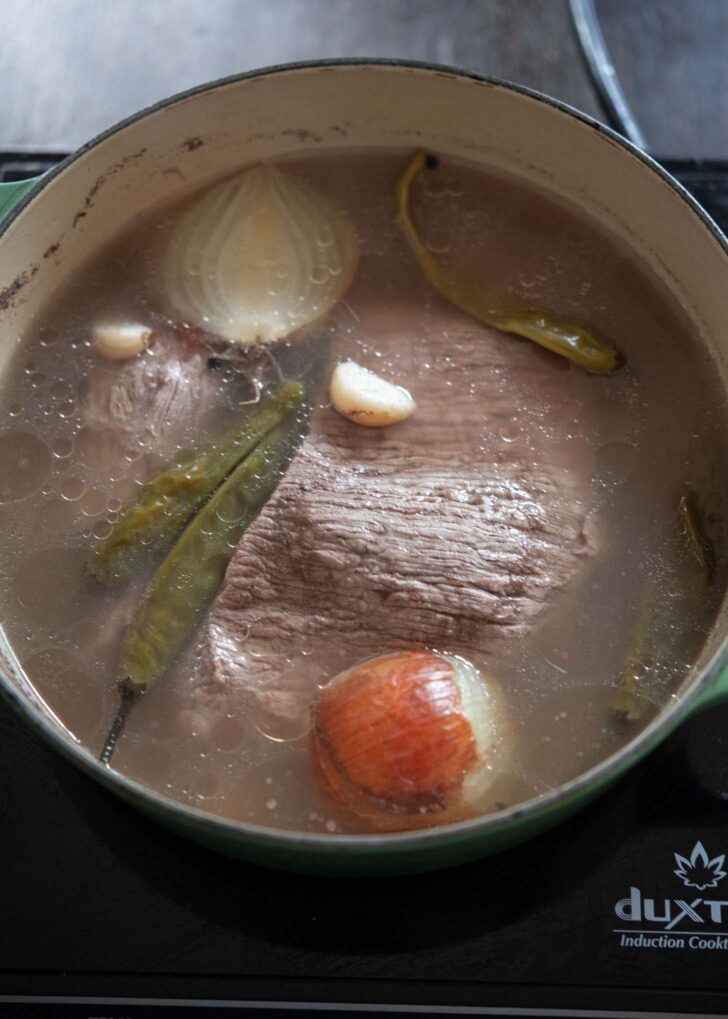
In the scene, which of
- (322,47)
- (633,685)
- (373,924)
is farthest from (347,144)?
(373,924)

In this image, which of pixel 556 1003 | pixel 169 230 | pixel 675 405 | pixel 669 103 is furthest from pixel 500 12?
pixel 556 1003

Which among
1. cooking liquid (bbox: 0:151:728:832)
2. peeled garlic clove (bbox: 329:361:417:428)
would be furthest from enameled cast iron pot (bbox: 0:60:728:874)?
peeled garlic clove (bbox: 329:361:417:428)

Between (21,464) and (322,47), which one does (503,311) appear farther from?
(322,47)

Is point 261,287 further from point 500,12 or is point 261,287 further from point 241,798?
point 500,12

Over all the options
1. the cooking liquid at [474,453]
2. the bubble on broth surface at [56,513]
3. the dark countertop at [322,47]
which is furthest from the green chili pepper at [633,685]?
the dark countertop at [322,47]

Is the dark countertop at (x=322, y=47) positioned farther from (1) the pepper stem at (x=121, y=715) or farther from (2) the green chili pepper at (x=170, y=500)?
(1) the pepper stem at (x=121, y=715)

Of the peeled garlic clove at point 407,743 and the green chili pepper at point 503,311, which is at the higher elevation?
the green chili pepper at point 503,311
